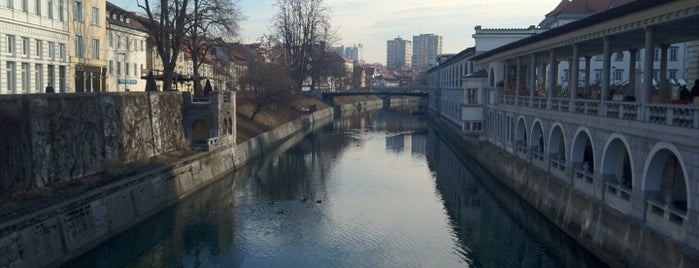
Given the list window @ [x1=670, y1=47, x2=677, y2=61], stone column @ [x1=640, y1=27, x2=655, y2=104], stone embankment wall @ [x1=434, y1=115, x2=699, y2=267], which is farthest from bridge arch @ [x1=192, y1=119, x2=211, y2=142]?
window @ [x1=670, y1=47, x2=677, y2=61]

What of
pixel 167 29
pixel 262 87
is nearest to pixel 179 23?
pixel 167 29

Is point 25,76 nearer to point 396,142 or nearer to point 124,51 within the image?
point 124,51

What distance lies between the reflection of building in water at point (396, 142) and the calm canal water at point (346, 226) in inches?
506

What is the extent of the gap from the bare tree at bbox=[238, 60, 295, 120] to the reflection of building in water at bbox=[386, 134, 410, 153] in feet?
37.2

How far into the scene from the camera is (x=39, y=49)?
113 feet

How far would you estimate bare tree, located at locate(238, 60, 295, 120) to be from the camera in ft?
186

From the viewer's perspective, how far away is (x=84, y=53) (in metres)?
41.0

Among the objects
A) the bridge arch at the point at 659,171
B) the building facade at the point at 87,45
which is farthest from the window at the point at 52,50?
the bridge arch at the point at 659,171

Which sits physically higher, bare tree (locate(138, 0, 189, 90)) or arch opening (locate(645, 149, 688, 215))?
bare tree (locate(138, 0, 189, 90))

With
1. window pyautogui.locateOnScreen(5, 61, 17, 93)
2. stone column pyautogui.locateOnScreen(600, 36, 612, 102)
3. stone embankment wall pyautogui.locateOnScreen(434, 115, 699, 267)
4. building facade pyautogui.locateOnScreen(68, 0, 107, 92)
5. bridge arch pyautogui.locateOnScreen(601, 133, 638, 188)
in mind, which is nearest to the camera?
stone embankment wall pyautogui.locateOnScreen(434, 115, 699, 267)

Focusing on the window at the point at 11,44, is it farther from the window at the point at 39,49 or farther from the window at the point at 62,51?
the window at the point at 62,51

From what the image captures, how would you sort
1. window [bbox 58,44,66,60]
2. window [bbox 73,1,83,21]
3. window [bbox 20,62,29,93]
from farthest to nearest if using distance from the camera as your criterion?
window [bbox 73,1,83,21], window [bbox 58,44,66,60], window [bbox 20,62,29,93]

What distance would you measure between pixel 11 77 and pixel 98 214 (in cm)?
1392

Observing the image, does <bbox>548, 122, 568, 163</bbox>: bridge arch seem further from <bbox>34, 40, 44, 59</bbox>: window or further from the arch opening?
<bbox>34, 40, 44, 59</bbox>: window
